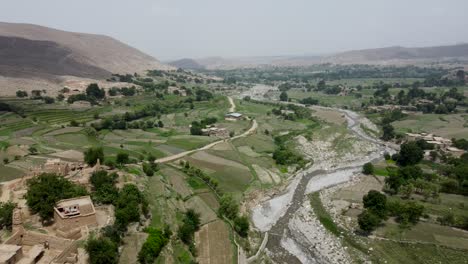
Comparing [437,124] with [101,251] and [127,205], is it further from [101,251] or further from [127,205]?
[101,251]

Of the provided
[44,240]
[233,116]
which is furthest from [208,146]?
[44,240]

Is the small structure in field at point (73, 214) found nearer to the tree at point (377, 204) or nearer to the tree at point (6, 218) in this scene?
the tree at point (6, 218)

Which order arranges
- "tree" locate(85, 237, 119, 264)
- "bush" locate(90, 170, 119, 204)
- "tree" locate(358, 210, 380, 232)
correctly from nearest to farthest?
"tree" locate(85, 237, 119, 264), "bush" locate(90, 170, 119, 204), "tree" locate(358, 210, 380, 232)

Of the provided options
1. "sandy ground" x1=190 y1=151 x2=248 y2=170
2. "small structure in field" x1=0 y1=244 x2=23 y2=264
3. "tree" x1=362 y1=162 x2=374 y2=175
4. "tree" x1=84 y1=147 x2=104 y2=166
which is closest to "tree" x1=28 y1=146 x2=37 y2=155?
"tree" x1=84 y1=147 x2=104 y2=166

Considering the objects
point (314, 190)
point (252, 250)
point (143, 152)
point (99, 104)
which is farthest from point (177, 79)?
point (252, 250)

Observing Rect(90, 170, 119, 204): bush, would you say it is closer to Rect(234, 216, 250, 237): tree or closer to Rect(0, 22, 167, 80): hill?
Rect(234, 216, 250, 237): tree

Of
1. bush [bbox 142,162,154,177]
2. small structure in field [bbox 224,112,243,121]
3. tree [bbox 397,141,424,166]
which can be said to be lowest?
tree [bbox 397,141,424,166]
